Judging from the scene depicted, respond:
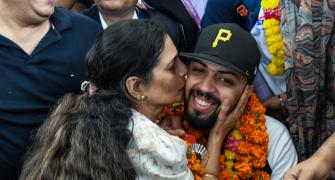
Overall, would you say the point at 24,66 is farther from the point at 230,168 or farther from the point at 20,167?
the point at 230,168

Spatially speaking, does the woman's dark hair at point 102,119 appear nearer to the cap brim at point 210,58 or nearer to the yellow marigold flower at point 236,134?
the cap brim at point 210,58

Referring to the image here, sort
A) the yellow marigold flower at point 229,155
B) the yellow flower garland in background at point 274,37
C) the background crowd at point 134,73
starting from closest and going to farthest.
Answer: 1. the background crowd at point 134,73
2. the yellow marigold flower at point 229,155
3. the yellow flower garland in background at point 274,37

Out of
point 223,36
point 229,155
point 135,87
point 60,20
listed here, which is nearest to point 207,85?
point 223,36

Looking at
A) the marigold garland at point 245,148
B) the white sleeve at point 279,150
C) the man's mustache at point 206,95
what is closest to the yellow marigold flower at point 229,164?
the marigold garland at point 245,148

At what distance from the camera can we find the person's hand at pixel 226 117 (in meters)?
3.02

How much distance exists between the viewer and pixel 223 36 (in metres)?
3.08

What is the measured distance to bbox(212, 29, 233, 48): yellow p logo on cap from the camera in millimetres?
3057

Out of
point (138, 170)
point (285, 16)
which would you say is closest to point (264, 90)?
point (285, 16)

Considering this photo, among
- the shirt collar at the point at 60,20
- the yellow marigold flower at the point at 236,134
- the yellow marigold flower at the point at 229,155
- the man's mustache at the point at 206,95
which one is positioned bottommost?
the yellow marigold flower at the point at 229,155

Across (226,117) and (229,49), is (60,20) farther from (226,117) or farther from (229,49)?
(226,117)

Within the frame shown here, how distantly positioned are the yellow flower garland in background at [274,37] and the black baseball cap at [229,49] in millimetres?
253

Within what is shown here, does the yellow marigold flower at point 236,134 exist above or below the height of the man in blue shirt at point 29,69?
below

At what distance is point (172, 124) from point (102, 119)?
764 millimetres

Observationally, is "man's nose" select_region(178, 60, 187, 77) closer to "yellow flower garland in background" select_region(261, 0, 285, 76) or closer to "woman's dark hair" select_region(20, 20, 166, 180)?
"woman's dark hair" select_region(20, 20, 166, 180)
